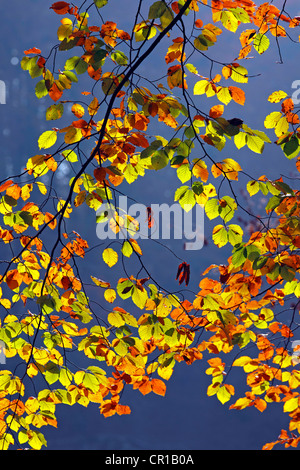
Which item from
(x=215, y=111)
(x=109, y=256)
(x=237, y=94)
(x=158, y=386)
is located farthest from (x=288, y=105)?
(x=158, y=386)

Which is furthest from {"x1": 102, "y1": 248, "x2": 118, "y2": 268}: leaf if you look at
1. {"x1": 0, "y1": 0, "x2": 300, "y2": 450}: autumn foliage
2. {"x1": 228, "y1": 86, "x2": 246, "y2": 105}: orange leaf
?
{"x1": 228, "y1": 86, "x2": 246, "y2": 105}: orange leaf

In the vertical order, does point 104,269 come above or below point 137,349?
above

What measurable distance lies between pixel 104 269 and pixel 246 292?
7835mm

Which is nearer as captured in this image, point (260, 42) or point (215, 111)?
point (215, 111)

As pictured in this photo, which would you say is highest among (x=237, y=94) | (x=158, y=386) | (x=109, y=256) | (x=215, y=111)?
(x=237, y=94)

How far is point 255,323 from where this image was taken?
287 centimetres

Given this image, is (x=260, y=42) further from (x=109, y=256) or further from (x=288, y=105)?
(x=109, y=256)

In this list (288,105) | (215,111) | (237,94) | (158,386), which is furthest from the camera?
(158,386)

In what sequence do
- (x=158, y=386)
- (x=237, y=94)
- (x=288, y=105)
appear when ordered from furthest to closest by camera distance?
(x=158, y=386) < (x=288, y=105) < (x=237, y=94)

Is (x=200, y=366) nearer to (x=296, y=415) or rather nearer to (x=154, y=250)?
(x=154, y=250)

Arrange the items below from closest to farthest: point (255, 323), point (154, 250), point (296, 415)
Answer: point (255, 323) < point (296, 415) < point (154, 250)

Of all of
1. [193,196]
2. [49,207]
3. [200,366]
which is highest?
[49,207]
